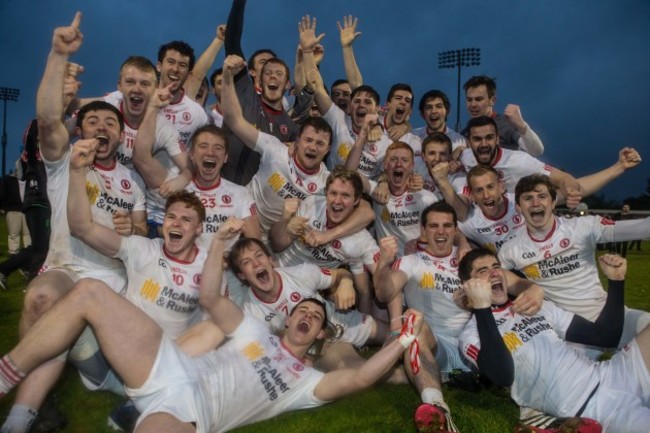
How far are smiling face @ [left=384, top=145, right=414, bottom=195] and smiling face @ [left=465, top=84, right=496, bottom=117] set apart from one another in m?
2.02

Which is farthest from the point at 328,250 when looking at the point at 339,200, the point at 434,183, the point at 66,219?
the point at 66,219

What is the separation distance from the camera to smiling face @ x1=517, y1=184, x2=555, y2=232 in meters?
5.74

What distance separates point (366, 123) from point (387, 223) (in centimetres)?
123

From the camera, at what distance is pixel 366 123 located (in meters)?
6.57

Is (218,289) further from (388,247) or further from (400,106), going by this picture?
(400,106)

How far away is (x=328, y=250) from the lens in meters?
6.16

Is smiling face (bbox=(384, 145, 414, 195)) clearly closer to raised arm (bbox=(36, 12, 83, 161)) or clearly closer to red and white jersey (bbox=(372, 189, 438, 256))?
red and white jersey (bbox=(372, 189, 438, 256))

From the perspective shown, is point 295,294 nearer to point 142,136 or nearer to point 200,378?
point 200,378

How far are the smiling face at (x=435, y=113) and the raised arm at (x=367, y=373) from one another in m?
4.43

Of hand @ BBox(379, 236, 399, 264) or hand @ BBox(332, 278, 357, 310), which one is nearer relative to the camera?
hand @ BBox(379, 236, 399, 264)

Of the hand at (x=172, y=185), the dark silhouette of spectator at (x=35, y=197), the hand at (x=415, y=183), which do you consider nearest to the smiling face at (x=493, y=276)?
the hand at (x=415, y=183)

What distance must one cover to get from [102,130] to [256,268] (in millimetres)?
1905

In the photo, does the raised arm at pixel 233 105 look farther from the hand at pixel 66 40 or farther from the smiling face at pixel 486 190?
the smiling face at pixel 486 190

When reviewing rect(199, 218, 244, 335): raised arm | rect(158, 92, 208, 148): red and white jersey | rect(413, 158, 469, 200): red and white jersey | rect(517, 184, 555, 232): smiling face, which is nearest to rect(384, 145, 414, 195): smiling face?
rect(413, 158, 469, 200): red and white jersey
